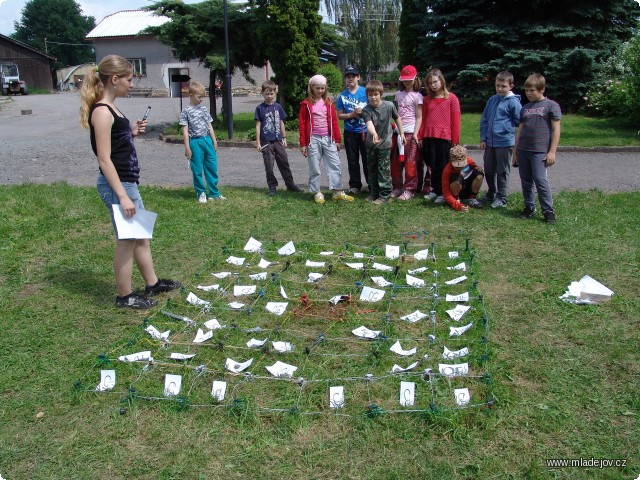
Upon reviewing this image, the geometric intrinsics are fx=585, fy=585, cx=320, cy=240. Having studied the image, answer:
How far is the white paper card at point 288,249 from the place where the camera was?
5.32 meters

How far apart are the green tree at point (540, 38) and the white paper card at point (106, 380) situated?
1419 cm

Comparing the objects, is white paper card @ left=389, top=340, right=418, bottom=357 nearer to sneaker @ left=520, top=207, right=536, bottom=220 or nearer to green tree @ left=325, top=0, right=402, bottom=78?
sneaker @ left=520, top=207, right=536, bottom=220

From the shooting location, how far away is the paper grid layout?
3.04 meters

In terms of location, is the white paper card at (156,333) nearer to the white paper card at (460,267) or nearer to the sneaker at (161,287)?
the sneaker at (161,287)

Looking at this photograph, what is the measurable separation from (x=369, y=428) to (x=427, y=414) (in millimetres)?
294

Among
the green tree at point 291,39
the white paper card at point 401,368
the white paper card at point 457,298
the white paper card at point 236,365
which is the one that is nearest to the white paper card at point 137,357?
the white paper card at point 236,365

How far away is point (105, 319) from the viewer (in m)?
4.00

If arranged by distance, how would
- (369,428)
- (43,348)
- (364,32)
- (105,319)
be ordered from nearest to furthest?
(369,428), (43,348), (105,319), (364,32)

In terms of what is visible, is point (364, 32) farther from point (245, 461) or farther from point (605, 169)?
point (245, 461)

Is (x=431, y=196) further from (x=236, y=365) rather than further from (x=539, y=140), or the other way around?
(x=236, y=365)

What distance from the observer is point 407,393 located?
2.98 meters

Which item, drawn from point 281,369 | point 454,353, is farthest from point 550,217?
point 281,369

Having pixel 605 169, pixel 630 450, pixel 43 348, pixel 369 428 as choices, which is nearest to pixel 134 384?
pixel 43 348

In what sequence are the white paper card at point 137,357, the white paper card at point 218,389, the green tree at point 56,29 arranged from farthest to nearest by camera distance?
the green tree at point 56,29
the white paper card at point 137,357
the white paper card at point 218,389
